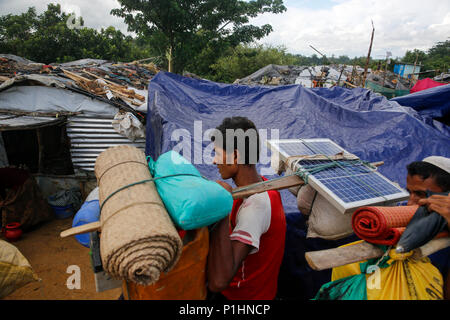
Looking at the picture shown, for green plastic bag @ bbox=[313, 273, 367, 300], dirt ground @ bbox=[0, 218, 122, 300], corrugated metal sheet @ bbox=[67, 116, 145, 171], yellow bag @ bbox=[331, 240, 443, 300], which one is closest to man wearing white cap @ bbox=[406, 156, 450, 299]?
yellow bag @ bbox=[331, 240, 443, 300]

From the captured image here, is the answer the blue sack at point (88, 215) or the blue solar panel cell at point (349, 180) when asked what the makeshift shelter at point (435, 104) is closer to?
the blue solar panel cell at point (349, 180)

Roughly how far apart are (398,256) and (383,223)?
18 cm

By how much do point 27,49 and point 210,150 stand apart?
20068 mm

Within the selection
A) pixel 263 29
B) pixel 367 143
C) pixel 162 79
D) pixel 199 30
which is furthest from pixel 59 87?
pixel 263 29

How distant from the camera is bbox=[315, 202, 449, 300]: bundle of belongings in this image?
123 centimetres

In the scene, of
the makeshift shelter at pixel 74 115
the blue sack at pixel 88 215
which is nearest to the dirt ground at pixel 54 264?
the makeshift shelter at pixel 74 115

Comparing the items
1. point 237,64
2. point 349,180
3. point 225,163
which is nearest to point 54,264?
point 225,163

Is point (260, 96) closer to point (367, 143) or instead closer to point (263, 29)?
point (367, 143)

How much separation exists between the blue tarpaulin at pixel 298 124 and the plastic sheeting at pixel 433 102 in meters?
0.57

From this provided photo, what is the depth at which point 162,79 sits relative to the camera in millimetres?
5973

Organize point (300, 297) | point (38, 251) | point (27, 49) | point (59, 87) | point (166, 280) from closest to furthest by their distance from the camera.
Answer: point (166, 280), point (300, 297), point (38, 251), point (59, 87), point (27, 49)

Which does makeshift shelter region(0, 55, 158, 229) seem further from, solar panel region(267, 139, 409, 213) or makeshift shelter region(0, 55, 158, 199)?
solar panel region(267, 139, 409, 213)

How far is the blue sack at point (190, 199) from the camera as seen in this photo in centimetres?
105

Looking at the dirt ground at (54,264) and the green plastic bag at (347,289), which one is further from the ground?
the green plastic bag at (347,289)
